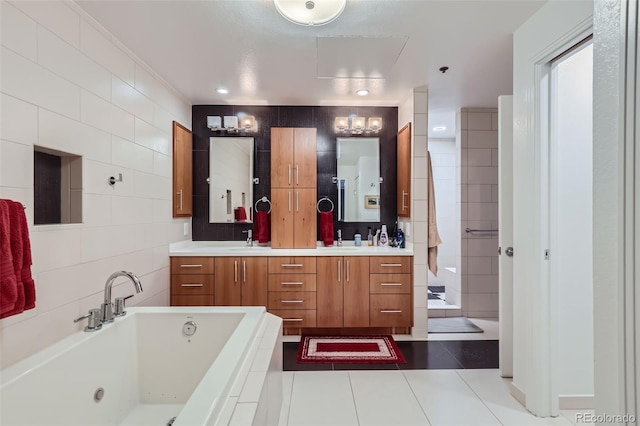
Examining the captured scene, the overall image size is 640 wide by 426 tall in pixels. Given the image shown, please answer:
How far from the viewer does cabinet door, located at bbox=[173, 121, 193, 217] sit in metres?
3.14

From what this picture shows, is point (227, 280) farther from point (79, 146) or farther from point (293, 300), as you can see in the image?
point (79, 146)

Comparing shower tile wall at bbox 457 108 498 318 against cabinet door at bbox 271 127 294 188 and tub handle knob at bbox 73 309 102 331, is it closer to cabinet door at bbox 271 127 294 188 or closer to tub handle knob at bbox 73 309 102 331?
cabinet door at bbox 271 127 294 188

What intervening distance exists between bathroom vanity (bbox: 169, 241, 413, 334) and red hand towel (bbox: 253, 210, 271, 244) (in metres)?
0.38

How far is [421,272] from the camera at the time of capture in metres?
3.15

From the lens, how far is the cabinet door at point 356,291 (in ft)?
10.2

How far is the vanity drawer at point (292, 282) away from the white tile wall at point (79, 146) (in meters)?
1.04

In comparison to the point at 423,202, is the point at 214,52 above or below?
above

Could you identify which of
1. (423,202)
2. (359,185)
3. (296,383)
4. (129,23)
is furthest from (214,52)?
(296,383)

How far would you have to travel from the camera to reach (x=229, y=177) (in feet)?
11.8

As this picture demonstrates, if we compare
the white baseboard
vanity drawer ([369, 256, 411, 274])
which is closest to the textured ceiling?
vanity drawer ([369, 256, 411, 274])

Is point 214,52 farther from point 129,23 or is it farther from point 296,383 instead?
point 296,383

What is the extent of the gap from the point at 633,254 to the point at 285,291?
9.31 ft

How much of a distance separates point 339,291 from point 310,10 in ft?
7.71

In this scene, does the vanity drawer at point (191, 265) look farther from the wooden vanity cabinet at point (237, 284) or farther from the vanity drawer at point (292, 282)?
the vanity drawer at point (292, 282)
